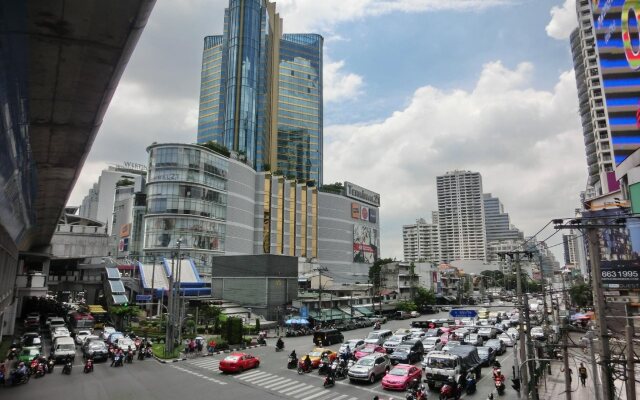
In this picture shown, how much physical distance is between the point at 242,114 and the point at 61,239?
72.0 metres

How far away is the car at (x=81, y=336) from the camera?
1526 inches

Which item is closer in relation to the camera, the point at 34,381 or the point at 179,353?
the point at 34,381

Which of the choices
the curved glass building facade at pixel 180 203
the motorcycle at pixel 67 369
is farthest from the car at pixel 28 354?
the curved glass building facade at pixel 180 203

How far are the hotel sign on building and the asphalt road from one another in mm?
87573

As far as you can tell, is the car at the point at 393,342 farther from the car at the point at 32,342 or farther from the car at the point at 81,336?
the car at the point at 32,342

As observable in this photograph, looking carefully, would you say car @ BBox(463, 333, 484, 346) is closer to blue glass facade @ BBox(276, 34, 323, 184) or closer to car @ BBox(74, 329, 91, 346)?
car @ BBox(74, 329, 91, 346)

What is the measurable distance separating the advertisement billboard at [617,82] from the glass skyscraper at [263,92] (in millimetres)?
68065

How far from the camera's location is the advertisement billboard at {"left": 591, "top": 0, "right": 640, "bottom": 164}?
68.3m

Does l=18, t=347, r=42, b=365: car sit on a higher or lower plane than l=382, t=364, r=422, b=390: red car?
higher

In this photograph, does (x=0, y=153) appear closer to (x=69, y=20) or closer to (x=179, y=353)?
(x=69, y=20)

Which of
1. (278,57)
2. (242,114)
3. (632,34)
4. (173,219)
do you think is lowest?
(173,219)

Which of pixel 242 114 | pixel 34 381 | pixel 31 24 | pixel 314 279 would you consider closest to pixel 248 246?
pixel 314 279

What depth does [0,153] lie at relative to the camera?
12.9 metres

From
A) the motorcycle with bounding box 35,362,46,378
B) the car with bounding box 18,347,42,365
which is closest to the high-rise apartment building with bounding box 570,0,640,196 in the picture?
the motorcycle with bounding box 35,362,46,378
